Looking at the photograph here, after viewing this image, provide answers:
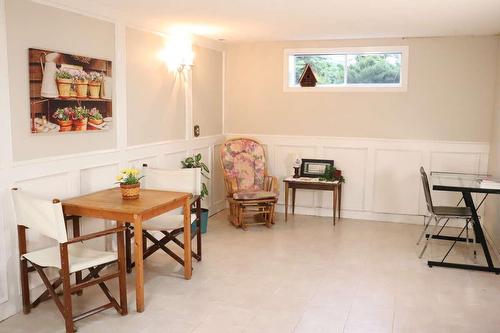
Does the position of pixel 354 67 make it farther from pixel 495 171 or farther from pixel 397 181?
pixel 495 171

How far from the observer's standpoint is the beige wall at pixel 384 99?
18.7 feet

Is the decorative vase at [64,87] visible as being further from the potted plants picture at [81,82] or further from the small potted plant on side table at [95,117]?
the small potted plant on side table at [95,117]

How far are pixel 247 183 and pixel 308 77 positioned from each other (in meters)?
1.54

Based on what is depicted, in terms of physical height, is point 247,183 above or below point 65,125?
below

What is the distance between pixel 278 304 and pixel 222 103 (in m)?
3.59

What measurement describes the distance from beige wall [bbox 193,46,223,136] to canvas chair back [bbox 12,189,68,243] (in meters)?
2.87

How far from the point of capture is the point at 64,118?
12.3ft

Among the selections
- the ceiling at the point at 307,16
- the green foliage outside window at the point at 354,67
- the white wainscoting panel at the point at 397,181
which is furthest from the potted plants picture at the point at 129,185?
the white wainscoting panel at the point at 397,181

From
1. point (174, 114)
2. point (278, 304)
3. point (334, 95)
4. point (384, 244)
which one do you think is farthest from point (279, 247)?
point (334, 95)

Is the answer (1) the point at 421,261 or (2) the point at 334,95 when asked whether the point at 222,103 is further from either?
(1) the point at 421,261

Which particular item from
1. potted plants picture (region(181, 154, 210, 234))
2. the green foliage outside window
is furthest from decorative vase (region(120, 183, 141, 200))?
the green foliage outside window

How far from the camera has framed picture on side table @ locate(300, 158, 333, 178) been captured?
6.18 meters

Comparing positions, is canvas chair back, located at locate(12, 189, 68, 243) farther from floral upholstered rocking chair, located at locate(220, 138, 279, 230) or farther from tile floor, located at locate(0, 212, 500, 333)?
floral upholstered rocking chair, located at locate(220, 138, 279, 230)

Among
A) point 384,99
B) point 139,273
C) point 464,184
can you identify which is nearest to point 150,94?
point 139,273
